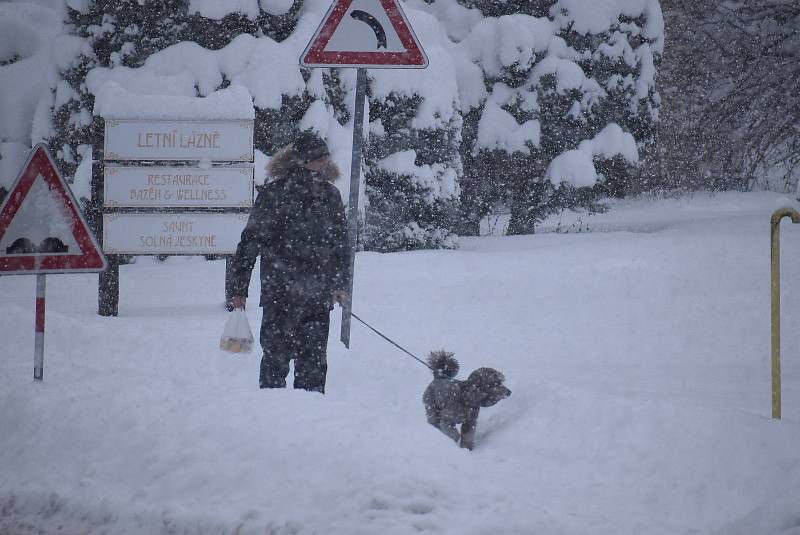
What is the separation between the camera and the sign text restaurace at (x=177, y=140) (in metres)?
9.16

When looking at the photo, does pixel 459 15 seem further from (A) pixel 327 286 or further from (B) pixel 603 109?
(A) pixel 327 286

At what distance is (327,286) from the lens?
520cm

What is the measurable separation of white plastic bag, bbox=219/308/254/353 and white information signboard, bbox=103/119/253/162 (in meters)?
4.09

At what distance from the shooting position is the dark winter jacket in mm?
5156

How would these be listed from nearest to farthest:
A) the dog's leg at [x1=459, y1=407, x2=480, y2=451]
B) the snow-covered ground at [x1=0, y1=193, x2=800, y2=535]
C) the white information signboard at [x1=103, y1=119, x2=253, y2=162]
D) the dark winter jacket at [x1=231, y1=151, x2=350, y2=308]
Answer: the snow-covered ground at [x1=0, y1=193, x2=800, y2=535] < the dark winter jacket at [x1=231, y1=151, x2=350, y2=308] < the dog's leg at [x1=459, y1=407, x2=480, y2=451] < the white information signboard at [x1=103, y1=119, x2=253, y2=162]

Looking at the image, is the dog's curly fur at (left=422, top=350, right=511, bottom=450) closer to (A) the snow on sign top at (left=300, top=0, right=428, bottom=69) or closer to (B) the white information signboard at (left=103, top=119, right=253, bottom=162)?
(A) the snow on sign top at (left=300, top=0, right=428, bottom=69)

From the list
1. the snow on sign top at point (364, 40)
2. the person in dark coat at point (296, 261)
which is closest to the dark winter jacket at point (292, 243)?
the person in dark coat at point (296, 261)

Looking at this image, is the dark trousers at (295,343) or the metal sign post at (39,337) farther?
the metal sign post at (39,337)

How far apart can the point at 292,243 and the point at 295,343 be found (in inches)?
24.2

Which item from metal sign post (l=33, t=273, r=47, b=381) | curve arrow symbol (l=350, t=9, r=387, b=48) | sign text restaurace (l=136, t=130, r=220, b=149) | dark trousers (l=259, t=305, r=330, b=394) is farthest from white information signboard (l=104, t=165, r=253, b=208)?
dark trousers (l=259, t=305, r=330, b=394)

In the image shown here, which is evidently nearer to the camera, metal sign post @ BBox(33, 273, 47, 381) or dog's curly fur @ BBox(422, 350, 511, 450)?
metal sign post @ BBox(33, 273, 47, 381)

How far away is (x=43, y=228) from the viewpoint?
527 cm

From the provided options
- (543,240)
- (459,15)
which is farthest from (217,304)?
(459,15)

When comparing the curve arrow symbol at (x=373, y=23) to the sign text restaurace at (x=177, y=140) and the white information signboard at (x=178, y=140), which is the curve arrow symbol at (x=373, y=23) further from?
the sign text restaurace at (x=177, y=140)
